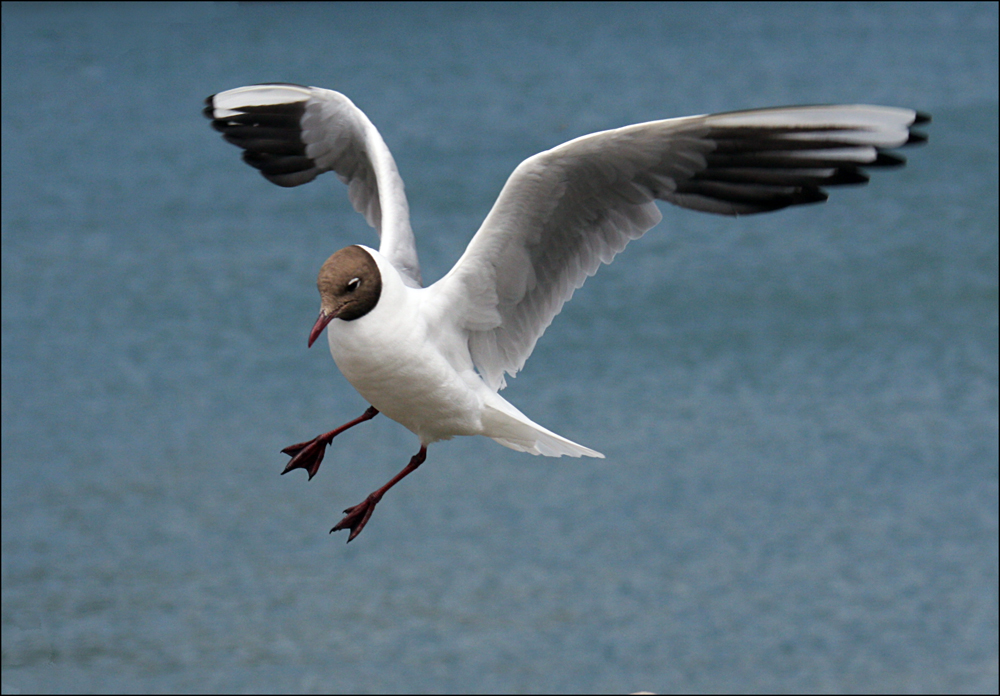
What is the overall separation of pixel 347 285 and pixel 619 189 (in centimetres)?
69

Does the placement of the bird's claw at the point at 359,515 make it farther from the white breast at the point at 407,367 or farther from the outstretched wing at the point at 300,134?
the outstretched wing at the point at 300,134

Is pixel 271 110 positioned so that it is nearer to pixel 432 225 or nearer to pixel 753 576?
pixel 753 576

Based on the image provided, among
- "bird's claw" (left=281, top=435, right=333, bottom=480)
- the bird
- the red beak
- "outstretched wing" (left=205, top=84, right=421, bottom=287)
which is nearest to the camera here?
the red beak

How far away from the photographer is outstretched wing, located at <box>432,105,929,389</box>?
2277 millimetres

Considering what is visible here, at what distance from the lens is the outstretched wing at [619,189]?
2277mm

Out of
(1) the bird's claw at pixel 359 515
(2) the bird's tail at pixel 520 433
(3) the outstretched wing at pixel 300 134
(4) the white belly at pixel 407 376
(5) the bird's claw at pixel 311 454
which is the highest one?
(3) the outstretched wing at pixel 300 134

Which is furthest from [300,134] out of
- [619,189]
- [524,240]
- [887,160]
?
[887,160]

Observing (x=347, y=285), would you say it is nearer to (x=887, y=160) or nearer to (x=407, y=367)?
(x=407, y=367)

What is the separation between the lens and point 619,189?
2.59 m

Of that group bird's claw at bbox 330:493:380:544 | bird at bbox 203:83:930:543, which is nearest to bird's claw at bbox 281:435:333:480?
bird at bbox 203:83:930:543

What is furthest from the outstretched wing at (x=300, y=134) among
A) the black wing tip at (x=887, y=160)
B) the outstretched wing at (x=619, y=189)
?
the black wing tip at (x=887, y=160)

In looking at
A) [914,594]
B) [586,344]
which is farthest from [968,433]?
[586,344]

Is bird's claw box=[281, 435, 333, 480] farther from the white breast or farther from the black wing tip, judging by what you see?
the black wing tip

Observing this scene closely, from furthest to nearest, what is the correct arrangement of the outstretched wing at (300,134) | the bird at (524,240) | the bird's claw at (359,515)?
1. the outstretched wing at (300,134)
2. the bird's claw at (359,515)
3. the bird at (524,240)
